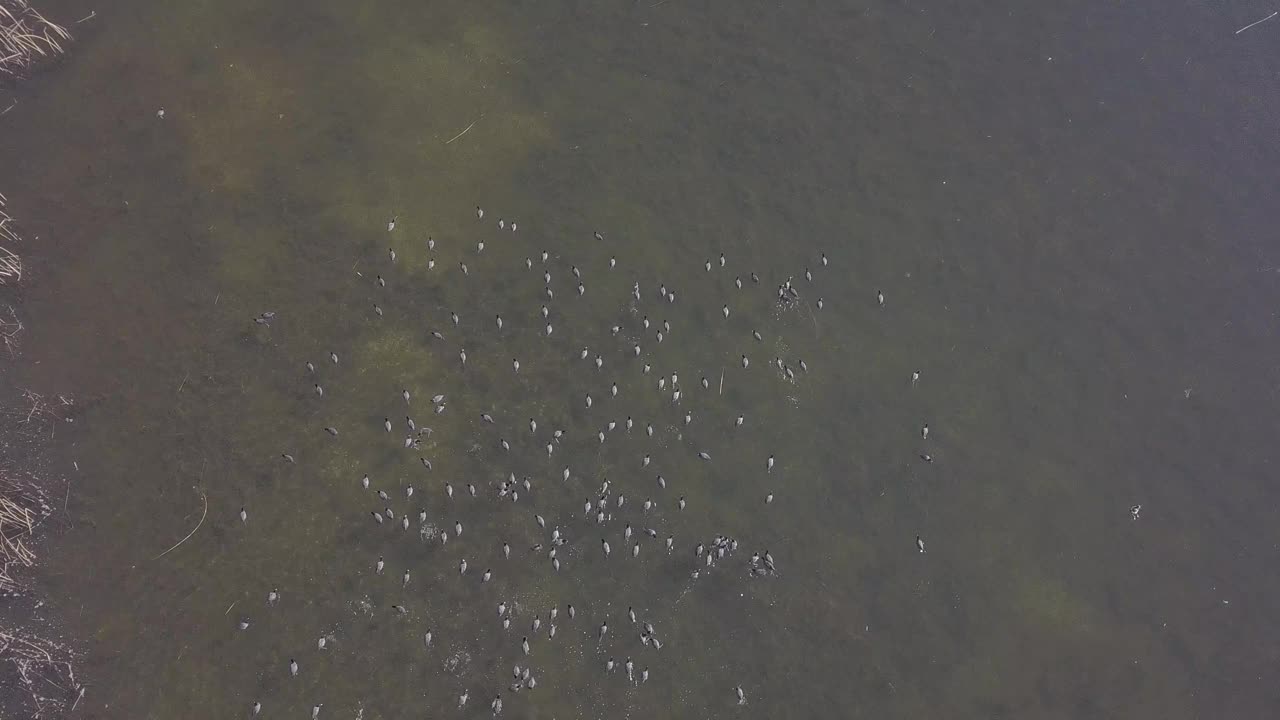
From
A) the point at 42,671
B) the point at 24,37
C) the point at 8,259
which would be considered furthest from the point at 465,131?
the point at 42,671

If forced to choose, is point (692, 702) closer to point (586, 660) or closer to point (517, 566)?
point (586, 660)

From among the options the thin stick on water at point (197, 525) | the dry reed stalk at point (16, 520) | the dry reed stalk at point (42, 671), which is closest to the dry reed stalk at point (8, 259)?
the dry reed stalk at point (16, 520)

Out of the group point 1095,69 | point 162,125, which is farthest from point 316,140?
point 1095,69

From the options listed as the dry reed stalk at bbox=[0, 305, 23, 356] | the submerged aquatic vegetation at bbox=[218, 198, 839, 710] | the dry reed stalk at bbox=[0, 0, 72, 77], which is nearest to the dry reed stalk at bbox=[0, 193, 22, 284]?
the dry reed stalk at bbox=[0, 305, 23, 356]

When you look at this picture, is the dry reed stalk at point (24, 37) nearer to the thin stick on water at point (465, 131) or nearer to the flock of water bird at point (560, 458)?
the flock of water bird at point (560, 458)

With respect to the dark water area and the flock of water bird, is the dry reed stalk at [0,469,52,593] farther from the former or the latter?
the flock of water bird

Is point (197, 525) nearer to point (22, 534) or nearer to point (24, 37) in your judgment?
point (22, 534)
